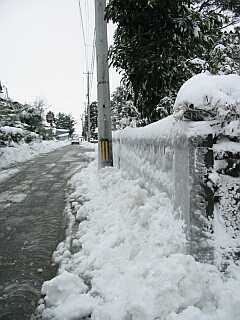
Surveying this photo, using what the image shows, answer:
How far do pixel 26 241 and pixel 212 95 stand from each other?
339cm

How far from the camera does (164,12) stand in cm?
683

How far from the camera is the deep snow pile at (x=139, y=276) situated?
2361mm

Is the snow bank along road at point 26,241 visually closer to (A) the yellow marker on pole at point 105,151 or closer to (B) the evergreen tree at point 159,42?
(A) the yellow marker on pole at point 105,151

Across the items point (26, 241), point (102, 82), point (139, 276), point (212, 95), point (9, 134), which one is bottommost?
point (26, 241)

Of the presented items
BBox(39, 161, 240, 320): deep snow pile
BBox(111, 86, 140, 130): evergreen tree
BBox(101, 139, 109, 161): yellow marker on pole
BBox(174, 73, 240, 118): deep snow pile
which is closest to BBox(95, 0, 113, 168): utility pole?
BBox(101, 139, 109, 161): yellow marker on pole

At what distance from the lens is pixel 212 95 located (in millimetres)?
2754

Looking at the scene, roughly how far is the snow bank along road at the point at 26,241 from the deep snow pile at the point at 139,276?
0.67ft

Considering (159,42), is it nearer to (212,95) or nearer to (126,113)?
(212,95)

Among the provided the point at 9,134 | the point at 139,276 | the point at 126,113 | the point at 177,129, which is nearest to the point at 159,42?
the point at 177,129

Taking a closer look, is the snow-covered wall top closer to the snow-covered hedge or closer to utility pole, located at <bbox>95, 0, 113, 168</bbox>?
utility pole, located at <bbox>95, 0, 113, 168</bbox>

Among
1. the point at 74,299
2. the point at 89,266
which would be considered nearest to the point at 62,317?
the point at 74,299

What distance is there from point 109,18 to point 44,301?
6423 mm

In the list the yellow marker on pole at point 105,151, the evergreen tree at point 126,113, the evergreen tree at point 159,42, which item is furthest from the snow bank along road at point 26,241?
the evergreen tree at point 159,42

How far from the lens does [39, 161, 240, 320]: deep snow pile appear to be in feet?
7.75
